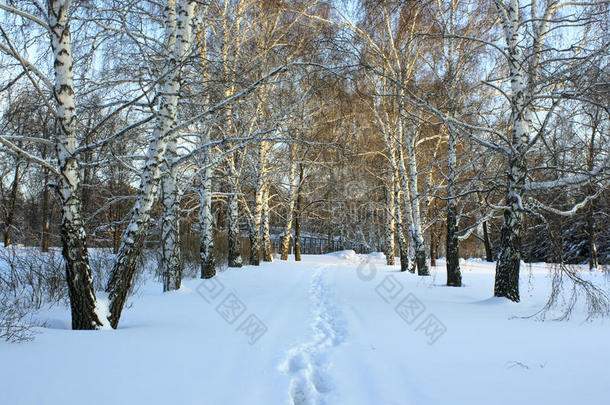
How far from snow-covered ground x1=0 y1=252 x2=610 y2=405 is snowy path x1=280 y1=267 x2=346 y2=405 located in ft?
0.04

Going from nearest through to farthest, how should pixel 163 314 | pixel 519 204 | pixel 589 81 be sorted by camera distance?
1. pixel 589 81
2. pixel 163 314
3. pixel 519 204

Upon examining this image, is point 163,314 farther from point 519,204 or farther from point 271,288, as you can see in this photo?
point 519,204

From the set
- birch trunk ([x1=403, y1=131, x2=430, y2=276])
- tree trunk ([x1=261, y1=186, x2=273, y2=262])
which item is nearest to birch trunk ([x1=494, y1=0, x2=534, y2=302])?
birch trunk ([x1=403, y1=131, x2=430, y2=276])

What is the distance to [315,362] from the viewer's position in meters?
3.67

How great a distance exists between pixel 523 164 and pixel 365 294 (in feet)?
13.8

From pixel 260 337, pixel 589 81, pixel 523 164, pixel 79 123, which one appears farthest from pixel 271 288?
pixel 589 81

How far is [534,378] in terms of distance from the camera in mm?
3010

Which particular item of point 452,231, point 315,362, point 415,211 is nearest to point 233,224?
point 415,211

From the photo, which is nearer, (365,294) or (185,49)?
(185,49)

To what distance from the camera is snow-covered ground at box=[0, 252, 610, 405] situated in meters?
2.70

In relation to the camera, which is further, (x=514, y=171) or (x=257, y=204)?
(x=257, y=204)

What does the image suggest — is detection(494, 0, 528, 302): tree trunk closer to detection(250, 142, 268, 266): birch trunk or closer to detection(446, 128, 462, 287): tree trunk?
detection(446, 128, 462, 287): tree trunk

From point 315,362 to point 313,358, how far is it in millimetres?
113

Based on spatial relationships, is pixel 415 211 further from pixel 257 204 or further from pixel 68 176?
pixel 68 176
